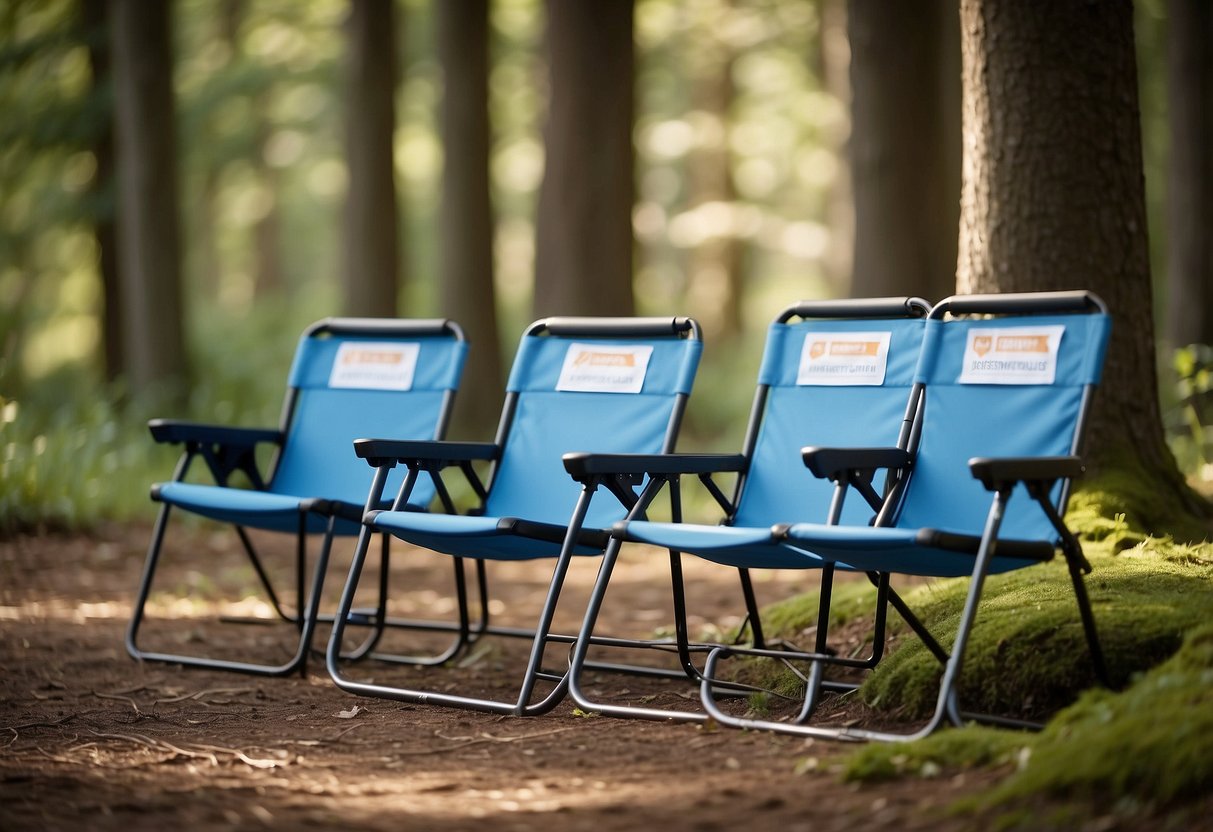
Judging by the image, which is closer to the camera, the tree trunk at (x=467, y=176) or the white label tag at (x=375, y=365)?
the white label tag at (x=375, y=365)

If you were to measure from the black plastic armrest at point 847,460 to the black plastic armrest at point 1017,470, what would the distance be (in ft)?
1.42

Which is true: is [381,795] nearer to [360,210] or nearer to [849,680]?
[849,680]

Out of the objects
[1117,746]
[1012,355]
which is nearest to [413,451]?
[1012,355]

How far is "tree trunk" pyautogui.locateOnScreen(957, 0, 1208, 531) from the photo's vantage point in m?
4.47

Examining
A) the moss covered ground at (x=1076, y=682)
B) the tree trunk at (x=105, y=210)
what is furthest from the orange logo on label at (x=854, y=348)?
the tree trunk at (x=105, y=210)

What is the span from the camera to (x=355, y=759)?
3.16m

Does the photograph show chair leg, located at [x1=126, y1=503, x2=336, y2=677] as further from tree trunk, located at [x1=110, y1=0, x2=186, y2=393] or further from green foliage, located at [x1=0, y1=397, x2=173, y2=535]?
tree trunk, located at [x1=110, y1=0, x2=186, y2=393]

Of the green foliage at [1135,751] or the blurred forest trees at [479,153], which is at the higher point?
the blurred forest trees at [479,153]

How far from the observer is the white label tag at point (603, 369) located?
14.8 feet

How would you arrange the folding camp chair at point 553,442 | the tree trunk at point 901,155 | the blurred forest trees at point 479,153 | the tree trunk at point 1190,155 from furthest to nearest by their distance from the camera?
the tree trunk at point 1190,155
the blurred forest trees at point 479,153
the tree trunk at point 901,155
the folding camp chair at point 553,442

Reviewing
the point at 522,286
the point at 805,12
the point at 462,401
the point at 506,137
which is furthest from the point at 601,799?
the point at 522,286

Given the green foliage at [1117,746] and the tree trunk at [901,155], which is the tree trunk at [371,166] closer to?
the tree trunk at [901,155]

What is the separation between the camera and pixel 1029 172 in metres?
4.51

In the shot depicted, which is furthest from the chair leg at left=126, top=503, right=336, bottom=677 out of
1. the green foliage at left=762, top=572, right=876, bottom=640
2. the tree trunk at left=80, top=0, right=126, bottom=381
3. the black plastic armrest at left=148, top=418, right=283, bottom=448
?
the tree trunk at left=80, top=0, right=126, bottom=381
